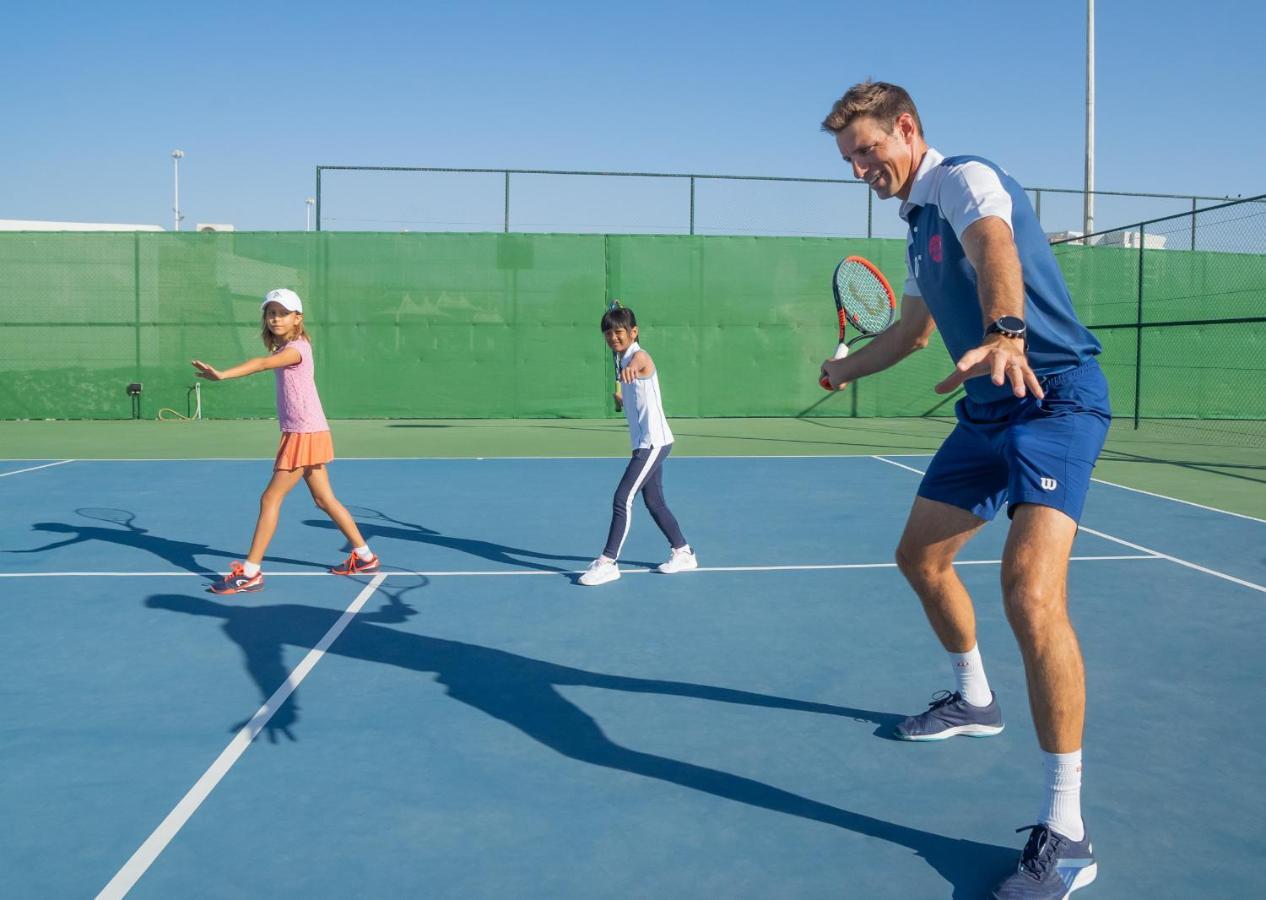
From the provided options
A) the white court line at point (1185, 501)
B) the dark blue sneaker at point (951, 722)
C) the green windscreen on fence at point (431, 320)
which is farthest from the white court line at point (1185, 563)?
the green windscreen on fence at point (431, 320)

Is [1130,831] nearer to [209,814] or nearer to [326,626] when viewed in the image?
[209,814]

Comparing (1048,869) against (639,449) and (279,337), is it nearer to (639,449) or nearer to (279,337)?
(639,449)

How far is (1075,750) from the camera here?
237 centimetres

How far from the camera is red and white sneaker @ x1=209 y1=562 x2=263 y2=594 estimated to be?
4857 millimetres

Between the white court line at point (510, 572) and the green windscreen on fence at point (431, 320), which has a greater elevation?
the green windscreen on fence at point (431, 320)

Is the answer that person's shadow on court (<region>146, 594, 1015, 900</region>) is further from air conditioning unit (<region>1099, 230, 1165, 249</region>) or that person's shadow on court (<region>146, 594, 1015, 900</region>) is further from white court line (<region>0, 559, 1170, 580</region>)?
air conditioning unit (<region>1099, 230, 1165, 249</region>)

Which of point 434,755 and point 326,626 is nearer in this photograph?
point 434,755

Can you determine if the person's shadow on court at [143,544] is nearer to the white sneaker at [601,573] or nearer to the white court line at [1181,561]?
the white sneaker at [601,573]

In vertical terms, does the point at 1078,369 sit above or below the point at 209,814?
above

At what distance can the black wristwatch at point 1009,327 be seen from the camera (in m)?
2.11

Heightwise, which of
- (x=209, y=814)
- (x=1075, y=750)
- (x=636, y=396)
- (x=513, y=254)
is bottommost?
(x=209, y=814)

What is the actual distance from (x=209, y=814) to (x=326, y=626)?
174cm

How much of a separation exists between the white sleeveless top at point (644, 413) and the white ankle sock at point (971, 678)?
2.46 m


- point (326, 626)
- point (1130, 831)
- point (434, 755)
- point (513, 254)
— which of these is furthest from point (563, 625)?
point (513, 254)
